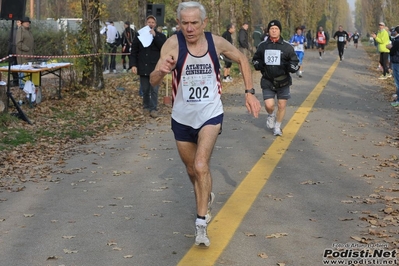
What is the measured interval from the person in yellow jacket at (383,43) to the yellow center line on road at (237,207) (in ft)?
46.5

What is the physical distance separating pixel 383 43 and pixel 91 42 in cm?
1150

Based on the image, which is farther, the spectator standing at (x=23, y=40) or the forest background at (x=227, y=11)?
the forest background at (x=227, y=11)

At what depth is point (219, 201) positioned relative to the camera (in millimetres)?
8086

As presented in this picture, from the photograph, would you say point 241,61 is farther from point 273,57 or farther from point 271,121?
point 271,121

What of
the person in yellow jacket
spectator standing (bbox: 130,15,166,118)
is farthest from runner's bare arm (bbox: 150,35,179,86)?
the person in yellow jacket

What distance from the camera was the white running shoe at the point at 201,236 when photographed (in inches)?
250

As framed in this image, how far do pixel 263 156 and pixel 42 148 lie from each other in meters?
3.69

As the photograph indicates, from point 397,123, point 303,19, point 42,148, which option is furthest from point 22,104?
point 303,19

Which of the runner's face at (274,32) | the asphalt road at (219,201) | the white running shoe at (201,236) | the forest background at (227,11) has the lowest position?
the asphalt road at (219,201)

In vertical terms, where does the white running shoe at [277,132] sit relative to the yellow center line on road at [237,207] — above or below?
above

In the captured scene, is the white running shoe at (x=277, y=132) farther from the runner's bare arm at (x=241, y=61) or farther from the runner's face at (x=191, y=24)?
the runner's face at (x=191, y=24)

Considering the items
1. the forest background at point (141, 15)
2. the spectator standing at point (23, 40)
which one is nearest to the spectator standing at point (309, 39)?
the forest background at point (141, 15)

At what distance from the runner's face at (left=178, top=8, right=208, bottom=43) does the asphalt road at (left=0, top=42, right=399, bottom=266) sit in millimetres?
1775

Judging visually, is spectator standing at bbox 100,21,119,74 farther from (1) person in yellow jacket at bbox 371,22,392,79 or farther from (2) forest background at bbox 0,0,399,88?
(1) person in yellow jacket at bbox 371,22,392,79
